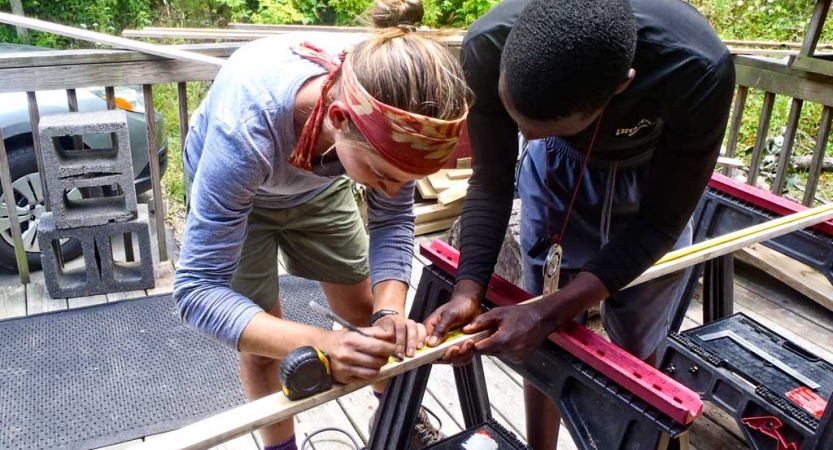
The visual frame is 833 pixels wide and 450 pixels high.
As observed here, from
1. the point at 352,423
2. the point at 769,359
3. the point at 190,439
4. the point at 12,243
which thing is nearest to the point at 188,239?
the point at 190,439

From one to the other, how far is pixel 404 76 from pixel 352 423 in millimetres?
1644

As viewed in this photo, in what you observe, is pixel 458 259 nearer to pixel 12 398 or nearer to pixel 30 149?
pixel 12 398

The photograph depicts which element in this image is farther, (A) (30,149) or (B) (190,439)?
(A) (30,149)

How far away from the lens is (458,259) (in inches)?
68.4

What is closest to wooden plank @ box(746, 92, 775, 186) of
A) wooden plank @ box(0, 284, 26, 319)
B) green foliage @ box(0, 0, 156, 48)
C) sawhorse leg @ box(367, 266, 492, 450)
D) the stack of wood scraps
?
the stack of wood scraps

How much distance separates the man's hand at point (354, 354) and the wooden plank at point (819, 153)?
2937 mm

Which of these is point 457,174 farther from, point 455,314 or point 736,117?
point 455,314

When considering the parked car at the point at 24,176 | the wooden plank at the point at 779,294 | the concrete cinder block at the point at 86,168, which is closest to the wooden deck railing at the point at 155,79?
the concrete cinder block at the point at 86,168

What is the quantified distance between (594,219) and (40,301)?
8.62 ft

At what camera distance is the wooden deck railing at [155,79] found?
2.81 metres

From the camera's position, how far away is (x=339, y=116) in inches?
47.3

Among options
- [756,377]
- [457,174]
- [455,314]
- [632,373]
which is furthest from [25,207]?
[756,377]

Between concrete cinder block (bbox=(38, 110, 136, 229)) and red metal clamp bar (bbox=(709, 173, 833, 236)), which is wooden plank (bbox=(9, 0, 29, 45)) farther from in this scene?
red metal clamp bar (bbox=(709, 173, 833, 236))

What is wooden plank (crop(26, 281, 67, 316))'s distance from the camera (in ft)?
10.1
